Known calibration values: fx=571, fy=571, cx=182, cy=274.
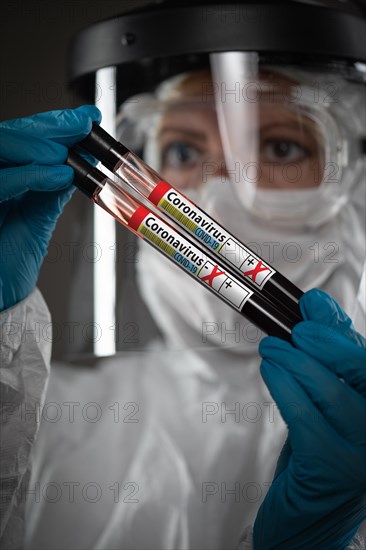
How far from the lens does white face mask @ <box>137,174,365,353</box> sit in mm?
1204

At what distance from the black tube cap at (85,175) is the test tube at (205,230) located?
2cm

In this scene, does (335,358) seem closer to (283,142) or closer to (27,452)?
(27,452)

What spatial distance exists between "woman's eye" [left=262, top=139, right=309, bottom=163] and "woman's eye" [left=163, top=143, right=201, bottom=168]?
17cm

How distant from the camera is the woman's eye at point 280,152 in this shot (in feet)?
4.12

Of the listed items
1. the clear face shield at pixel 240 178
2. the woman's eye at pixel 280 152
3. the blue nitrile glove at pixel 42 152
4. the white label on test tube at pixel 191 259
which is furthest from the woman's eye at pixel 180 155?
the white label on test tube at pixel 191 259

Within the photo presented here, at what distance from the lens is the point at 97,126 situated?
0.76 metres

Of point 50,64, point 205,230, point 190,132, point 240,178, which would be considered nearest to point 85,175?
point 205,230

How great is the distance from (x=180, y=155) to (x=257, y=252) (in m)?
0.30

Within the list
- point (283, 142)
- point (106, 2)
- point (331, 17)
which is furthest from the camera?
point (106, 2)

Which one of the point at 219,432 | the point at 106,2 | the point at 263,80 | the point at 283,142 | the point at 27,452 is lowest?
the point at 219,432

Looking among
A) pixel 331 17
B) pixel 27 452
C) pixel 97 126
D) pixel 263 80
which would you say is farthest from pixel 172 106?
pixel 27 452

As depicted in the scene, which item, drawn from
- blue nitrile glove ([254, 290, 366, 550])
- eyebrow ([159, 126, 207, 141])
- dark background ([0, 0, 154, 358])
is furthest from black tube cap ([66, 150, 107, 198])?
eyebrow ([159, 126, 207, 141])

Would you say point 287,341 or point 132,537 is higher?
point 287,341

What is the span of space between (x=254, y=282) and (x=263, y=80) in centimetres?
59
